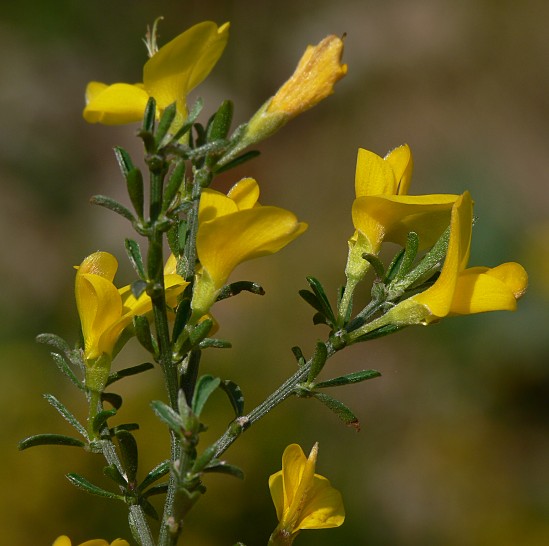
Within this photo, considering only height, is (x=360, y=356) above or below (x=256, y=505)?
below

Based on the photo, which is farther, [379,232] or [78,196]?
[78,196]

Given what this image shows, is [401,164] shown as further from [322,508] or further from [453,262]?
[322,508]

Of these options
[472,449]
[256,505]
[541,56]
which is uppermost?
[541,56]

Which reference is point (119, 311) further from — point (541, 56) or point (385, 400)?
point (541, 56)

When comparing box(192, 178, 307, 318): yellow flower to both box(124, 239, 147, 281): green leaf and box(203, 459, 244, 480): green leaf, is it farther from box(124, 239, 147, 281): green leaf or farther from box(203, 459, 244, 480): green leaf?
box(203, 459, 244, 480): green leaf

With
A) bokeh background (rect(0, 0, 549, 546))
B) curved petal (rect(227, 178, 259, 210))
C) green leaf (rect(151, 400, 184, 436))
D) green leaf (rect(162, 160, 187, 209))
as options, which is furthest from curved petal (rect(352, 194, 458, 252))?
bokeh background (rect(0, 0, 549, 546))

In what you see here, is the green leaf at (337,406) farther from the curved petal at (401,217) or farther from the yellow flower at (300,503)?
the curved petal at (401,217)

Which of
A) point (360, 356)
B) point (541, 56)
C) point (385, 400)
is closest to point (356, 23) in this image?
point (541, 56)
